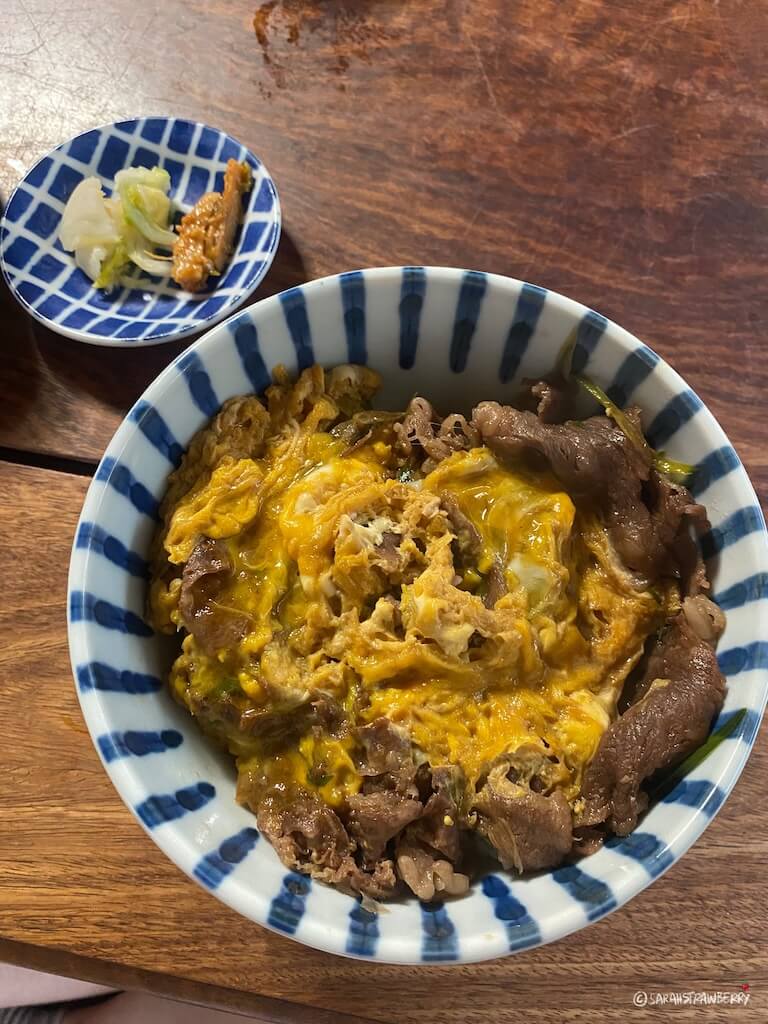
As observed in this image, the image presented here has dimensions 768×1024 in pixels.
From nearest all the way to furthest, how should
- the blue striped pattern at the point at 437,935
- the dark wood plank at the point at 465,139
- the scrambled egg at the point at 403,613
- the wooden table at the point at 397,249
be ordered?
the blue striped pattern at the point at 437,935
the scrambled egg at the point at 403,613
the wooden table at the point at 397,249
the dark wood plank at the point at 465,139

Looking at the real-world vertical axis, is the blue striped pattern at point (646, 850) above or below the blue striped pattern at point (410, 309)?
below

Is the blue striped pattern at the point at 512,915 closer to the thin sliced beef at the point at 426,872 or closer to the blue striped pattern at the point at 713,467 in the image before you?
A: the thin sliced beef at the point at 426,872

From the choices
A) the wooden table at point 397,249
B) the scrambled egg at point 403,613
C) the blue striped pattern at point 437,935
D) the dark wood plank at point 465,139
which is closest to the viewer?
the blue striped pattern at point 437,935

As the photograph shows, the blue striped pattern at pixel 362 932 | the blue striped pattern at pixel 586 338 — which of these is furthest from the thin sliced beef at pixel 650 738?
the blue striped pattern at pixel 586 338

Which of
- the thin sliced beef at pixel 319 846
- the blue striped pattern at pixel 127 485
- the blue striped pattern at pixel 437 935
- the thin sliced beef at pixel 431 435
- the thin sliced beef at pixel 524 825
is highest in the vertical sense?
the thin sliced beef at pixel 431 435

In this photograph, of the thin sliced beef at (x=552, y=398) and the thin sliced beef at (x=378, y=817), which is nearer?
the thin sliced beef at (x=378, y=817)
